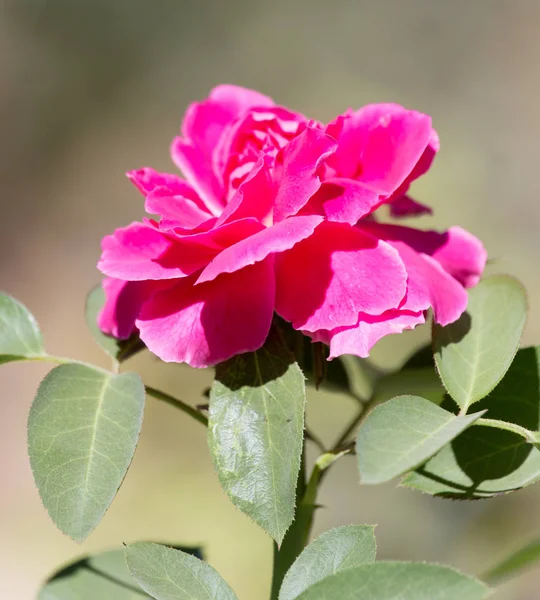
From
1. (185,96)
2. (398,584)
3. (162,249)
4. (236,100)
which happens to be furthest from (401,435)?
(185,96)

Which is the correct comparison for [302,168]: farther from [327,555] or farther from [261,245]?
[327,555]

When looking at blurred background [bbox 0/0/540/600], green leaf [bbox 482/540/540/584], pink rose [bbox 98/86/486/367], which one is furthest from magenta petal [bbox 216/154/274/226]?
blurred background [bbox 0/0/540/600]

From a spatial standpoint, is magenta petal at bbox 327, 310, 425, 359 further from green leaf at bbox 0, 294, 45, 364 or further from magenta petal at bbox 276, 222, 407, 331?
green leaf at bbox 0, 294, 45, 364

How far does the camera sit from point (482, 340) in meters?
0.42

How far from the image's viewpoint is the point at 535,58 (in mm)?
2096

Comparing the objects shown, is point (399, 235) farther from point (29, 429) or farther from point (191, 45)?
point (191, 45)

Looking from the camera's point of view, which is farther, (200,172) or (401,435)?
(200,172)

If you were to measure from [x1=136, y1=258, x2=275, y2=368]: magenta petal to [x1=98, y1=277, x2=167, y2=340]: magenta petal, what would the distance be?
1.2 inches

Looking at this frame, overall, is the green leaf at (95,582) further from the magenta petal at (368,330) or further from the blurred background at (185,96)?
the blurred background at (185,96)

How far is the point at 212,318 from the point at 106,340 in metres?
0.14

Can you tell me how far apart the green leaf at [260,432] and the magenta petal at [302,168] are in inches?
3.2

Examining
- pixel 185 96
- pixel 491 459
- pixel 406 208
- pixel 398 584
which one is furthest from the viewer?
pixel 185 96

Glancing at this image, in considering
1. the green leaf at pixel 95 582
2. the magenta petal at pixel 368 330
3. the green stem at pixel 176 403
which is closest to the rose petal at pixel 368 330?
the magenta petal at pixel 368 330

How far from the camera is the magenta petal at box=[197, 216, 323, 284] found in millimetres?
354
